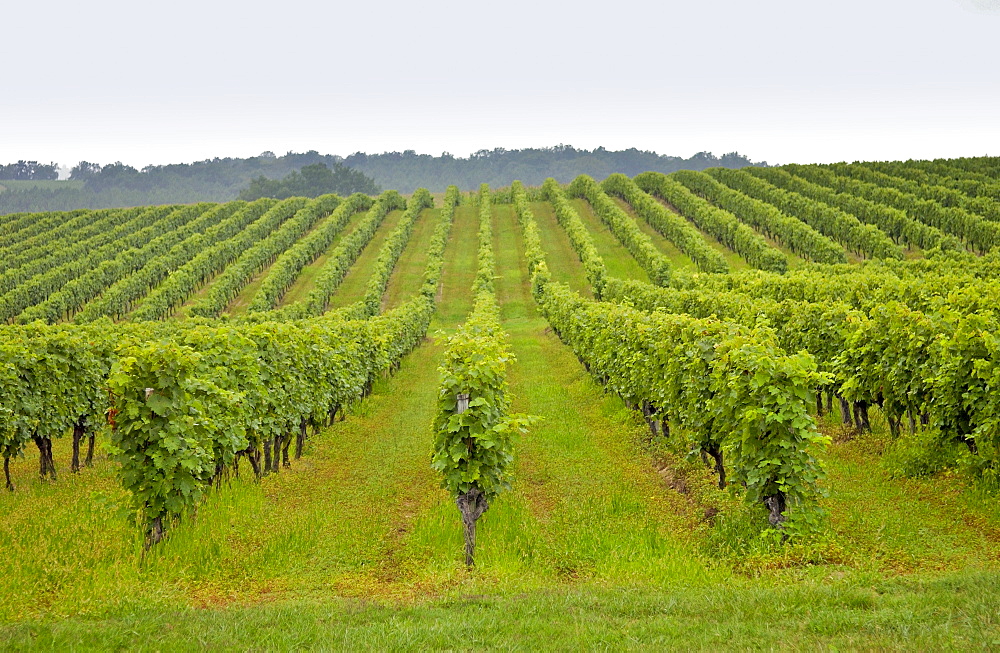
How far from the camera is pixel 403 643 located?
314 inches

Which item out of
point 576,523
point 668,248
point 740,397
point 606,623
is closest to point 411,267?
point 668,248

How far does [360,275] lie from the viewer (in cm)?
8356

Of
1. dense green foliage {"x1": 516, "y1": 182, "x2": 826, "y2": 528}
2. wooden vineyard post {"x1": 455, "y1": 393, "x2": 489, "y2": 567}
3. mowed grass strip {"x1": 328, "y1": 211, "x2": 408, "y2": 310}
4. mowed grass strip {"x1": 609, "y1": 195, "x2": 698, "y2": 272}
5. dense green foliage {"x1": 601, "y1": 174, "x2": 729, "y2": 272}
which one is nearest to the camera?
dense green foliage {"x1": 516, "y1": 182, "x2": 826, "y2": 528}

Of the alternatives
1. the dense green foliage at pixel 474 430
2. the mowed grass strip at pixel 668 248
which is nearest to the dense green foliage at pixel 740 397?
the dense green foliage at pixel 474 430

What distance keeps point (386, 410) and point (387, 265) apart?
2063 inches

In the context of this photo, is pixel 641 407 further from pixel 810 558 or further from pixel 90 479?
pixel 90 479

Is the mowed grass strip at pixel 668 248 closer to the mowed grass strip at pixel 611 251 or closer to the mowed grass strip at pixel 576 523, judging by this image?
the mowed grass strip at pixel 611 251

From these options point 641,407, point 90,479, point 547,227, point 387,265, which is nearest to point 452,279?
point 387,265

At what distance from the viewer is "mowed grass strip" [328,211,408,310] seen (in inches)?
2926

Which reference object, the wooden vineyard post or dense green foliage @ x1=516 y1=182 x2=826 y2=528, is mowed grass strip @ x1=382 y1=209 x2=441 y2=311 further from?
the wooden vineyard post

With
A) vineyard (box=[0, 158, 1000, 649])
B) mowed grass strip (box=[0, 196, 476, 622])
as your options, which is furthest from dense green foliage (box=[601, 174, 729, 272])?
mowed grass strip (box=[0, 196, 476, 622])

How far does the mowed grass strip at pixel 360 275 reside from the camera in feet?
244

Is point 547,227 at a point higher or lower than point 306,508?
higher

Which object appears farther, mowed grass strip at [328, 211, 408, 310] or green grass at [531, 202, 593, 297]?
green grass at [531, 202, 593, 297]
